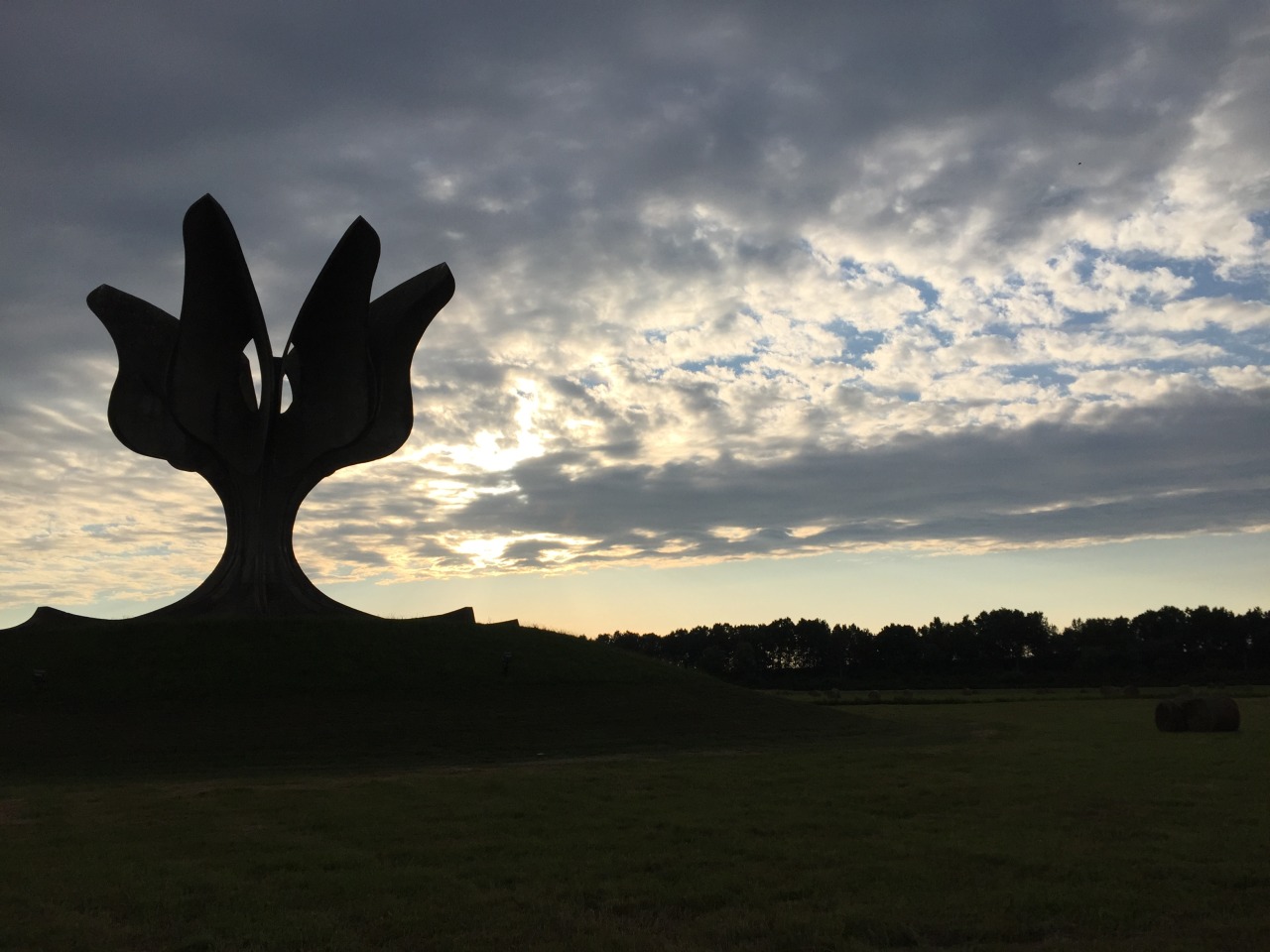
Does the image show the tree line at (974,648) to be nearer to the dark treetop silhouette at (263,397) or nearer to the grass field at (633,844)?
the dark treetop silhouette at (263,397)

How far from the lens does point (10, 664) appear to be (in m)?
30.2

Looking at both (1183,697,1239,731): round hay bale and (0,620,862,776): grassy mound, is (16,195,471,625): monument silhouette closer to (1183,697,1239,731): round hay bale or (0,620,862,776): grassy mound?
(0,620,862,776): grassy mound

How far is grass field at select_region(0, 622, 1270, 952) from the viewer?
302 inches

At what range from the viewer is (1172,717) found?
88.9 feet

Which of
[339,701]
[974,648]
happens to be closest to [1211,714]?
[339,701]

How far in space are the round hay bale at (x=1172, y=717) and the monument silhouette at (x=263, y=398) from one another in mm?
24970

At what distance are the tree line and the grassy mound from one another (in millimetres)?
54192

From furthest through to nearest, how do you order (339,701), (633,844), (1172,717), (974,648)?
(974,648) → (339,701) → (1172,717) → (633,844)

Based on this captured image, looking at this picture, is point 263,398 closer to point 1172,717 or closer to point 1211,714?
point 1172,717

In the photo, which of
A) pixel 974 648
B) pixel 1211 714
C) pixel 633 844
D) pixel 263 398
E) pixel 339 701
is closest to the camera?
pixel 633 844

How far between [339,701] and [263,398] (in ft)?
49.1

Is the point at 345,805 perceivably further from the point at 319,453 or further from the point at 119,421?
the point at 119,421

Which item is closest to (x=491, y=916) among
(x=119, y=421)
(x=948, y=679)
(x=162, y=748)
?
(x=162, y=748)

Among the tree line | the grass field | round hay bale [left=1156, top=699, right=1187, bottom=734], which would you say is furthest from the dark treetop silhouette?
the tree line
